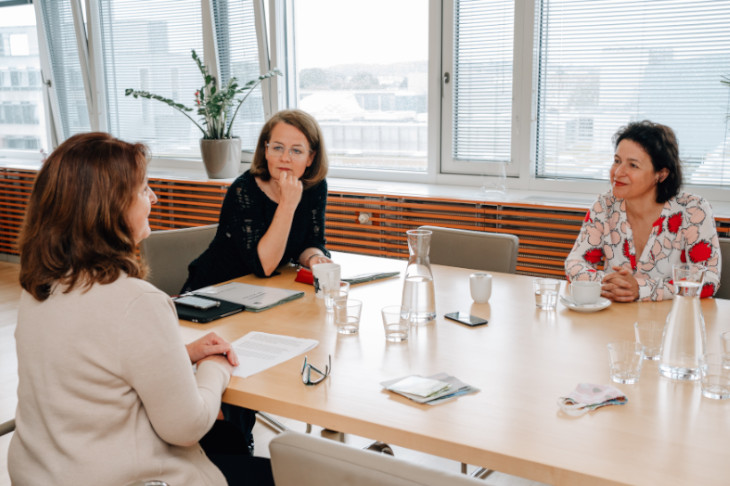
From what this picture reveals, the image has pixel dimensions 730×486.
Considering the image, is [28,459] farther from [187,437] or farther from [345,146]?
[345,146]

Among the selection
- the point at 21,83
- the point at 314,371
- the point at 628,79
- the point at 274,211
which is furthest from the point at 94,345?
the point at 21,83

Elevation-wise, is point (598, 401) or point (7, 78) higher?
point (7, 78)

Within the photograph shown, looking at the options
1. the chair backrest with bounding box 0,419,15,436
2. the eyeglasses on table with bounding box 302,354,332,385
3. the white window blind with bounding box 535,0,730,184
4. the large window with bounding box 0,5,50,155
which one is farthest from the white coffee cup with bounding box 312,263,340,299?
the large window with bounding box 0,5,50,155

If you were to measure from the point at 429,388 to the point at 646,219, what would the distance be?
1495mm

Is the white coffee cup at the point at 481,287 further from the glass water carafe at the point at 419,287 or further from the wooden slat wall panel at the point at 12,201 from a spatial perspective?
the wooden slat wall panel at the point at 12,201

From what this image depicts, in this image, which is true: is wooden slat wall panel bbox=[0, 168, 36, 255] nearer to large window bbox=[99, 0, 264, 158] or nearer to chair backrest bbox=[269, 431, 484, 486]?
large window bbox=[99, 0, 264, 158]

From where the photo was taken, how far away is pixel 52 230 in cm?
132

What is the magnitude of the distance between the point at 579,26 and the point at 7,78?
17.9 feet

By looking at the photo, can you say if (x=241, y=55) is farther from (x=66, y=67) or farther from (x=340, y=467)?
(x=340, y=467)

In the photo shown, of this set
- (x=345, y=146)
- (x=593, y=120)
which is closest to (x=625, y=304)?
(x=593, y=120)

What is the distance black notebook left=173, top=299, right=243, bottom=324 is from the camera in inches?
78.6

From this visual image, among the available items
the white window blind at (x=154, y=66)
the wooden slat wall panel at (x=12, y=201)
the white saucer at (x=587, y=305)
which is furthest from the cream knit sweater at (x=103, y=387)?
the wooden slat wall panel at (x=12, y=201)

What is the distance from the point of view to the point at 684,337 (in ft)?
5.16

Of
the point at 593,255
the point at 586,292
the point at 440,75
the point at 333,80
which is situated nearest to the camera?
the point at 586,292
